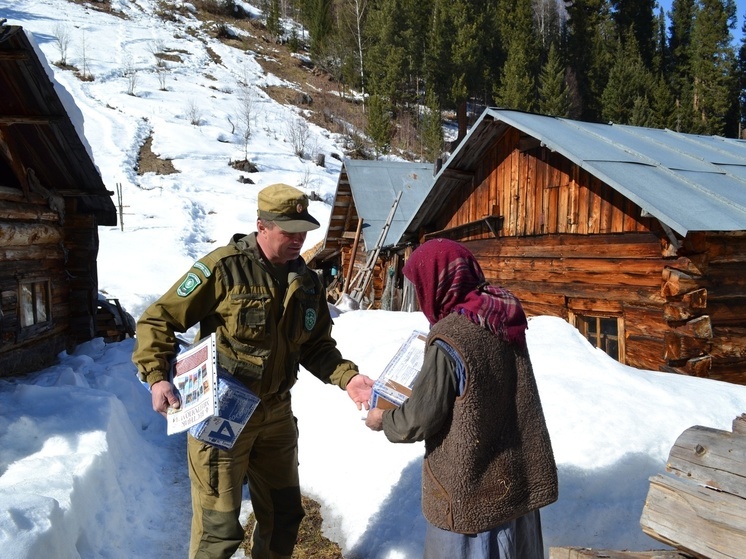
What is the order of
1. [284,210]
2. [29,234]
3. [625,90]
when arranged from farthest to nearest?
1. [625,90]
2. [29,234]
3. [284,210]

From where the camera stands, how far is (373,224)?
16828mm

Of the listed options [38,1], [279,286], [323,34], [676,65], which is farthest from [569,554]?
[38,1]

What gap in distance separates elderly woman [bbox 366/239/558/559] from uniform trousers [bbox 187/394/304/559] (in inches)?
45.1

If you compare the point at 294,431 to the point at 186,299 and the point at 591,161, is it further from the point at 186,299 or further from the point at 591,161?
the point at 591,161

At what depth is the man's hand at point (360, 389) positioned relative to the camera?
311 cm

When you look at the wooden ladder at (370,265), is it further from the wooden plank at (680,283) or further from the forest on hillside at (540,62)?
the forest on hillside at (540,62)

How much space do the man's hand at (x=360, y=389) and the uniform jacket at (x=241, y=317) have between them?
81 mm

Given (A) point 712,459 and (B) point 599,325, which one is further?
(B) point 599,325

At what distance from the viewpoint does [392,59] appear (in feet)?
154

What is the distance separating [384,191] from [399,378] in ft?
50.7

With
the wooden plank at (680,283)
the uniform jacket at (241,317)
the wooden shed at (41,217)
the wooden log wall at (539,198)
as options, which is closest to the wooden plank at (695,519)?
the uniform jacket at (241,317)

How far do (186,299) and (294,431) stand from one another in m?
1.10

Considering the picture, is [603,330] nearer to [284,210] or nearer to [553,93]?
[284,210]

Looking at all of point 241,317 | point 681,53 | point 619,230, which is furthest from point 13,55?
point 681,53
